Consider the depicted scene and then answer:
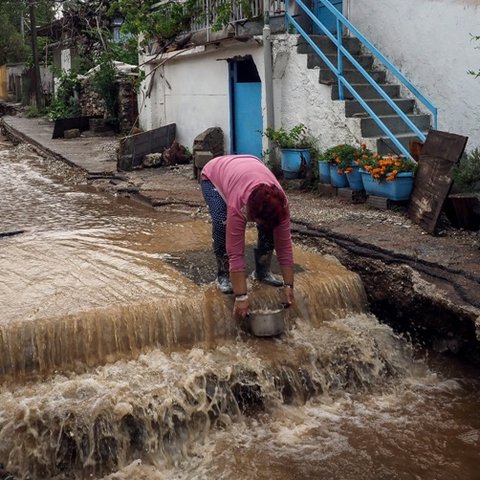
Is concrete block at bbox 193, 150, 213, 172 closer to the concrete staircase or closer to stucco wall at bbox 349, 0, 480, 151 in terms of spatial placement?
the concrete staircase

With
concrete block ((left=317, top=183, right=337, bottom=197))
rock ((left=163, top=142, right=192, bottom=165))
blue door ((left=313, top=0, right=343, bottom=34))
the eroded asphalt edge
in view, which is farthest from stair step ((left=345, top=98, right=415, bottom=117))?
rock ((left=163, top=142, right=192, bottom=165))

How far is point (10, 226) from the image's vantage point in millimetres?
8164

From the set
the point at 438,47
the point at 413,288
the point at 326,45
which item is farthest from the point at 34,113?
the point at 413,288

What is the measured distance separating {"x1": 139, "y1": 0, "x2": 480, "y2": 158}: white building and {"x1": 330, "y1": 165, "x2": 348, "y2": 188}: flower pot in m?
0.59

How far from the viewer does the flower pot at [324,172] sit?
9.03 m

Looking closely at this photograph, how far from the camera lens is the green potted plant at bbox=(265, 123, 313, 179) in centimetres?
963

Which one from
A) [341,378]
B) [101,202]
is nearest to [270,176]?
[341,378]

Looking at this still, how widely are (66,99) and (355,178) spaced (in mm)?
16362

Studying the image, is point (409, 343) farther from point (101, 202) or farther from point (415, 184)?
point (101, 202)

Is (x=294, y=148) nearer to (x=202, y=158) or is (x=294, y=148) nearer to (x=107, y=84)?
(x=202, y=158)

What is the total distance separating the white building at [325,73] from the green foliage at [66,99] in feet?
31.3

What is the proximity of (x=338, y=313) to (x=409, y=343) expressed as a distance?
76cm

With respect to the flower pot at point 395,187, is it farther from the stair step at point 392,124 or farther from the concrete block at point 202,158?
the concrete block at point 202,158

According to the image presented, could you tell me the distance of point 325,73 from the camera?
9.81m
